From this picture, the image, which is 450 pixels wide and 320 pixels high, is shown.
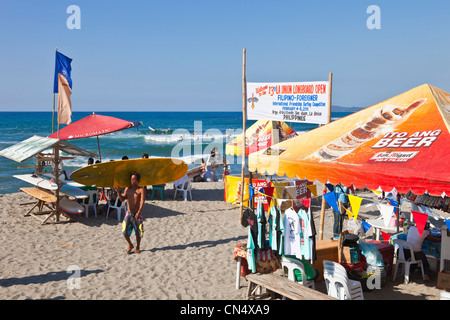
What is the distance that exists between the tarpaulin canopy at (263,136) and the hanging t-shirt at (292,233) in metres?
7.23

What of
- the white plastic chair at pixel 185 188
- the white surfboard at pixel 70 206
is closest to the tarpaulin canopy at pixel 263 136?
the white plastic chair at pixel 185 188

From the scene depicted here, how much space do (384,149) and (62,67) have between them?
9.17 m

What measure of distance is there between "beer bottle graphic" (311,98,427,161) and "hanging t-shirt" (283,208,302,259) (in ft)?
3.55

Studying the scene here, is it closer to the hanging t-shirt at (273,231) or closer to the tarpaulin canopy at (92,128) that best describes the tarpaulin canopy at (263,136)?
the tarpaulin canopy at (92,128)

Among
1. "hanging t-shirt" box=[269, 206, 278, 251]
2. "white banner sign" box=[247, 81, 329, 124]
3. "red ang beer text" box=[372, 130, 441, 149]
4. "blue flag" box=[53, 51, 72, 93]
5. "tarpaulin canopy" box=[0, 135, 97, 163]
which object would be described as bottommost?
"hanging t-shirt" box=[269, 206, 278, 251]

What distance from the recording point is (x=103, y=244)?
8742 millimetres

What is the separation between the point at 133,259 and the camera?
25.4ft

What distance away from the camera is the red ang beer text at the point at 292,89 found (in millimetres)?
8125

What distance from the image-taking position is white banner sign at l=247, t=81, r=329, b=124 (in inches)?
320

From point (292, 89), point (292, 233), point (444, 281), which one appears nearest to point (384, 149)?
point (292, 233)

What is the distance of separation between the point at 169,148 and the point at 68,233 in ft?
120

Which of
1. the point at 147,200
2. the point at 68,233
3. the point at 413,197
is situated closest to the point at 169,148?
the point at 147,200

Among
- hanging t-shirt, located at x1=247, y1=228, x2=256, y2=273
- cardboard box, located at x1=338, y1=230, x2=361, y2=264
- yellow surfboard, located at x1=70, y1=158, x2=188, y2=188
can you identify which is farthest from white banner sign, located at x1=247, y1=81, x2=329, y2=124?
hanging t-shirt, located at x1=247, y1=228, x2=256, y2=273

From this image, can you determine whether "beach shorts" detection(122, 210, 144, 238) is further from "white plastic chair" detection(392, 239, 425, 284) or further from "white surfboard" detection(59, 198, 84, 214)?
"white plastic chair" detection(392, 239, 425, 284)
